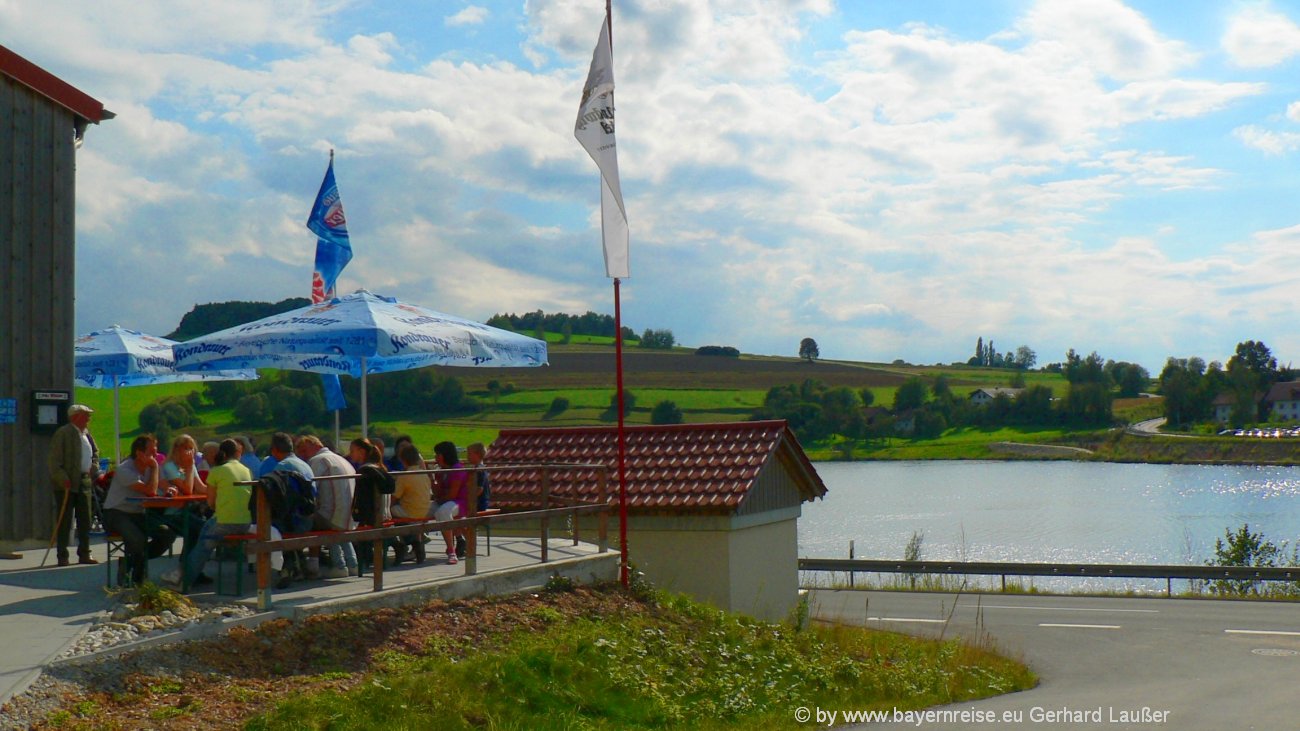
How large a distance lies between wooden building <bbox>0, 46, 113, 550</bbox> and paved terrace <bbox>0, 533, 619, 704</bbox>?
771 mm

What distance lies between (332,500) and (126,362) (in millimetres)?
8450

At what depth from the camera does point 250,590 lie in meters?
10.2

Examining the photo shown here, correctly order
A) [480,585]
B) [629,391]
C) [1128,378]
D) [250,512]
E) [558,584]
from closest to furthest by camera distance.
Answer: [250,512] → [480,585] → [558,584] → [629,391] → [1128,378]

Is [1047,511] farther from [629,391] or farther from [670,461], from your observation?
[670,461]

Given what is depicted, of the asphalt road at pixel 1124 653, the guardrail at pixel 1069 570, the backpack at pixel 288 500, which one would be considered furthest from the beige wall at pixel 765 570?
the guardrail at pixel 1069 570

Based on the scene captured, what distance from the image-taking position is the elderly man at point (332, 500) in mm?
10758

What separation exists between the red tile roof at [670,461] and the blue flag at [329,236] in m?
3.85

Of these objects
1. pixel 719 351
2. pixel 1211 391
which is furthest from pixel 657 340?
pixel 1211 391

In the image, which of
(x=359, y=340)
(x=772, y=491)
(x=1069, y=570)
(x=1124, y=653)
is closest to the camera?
(x=359, y=340)

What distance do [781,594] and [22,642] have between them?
507 inches

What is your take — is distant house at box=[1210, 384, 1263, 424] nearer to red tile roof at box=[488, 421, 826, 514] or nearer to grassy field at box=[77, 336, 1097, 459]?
grassy field at box=[77, 336, 1097, 459]

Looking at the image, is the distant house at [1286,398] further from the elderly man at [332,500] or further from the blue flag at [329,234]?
the elderly man at [332,500]

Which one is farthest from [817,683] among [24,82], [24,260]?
[24,82]

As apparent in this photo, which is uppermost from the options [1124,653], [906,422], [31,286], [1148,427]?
[31,286]
